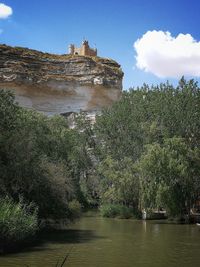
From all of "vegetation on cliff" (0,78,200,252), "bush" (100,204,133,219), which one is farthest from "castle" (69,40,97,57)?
"bush" (100,204,133,219)

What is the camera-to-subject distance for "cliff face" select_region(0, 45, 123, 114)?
7975cm

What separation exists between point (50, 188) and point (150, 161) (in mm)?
15463

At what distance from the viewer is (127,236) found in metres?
28.3

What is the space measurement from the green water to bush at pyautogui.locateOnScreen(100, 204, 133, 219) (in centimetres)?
1501

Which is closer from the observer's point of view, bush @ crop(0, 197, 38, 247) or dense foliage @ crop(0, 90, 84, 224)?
bush @ crop(0, 197, 38, 247)

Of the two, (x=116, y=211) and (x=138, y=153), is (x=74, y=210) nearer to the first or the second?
(x=116, y=211)

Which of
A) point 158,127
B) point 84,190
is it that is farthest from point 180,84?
point 84,190

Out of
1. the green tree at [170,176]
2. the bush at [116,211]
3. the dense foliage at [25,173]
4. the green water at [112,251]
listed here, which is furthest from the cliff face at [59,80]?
the green water at [112,251]

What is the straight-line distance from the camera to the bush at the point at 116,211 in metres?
44.8

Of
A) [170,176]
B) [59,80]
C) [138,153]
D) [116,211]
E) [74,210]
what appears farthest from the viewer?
[59,80]

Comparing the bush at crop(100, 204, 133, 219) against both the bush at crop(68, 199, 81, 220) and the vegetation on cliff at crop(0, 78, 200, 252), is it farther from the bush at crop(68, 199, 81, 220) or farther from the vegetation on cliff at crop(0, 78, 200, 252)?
the bush at crop(68, 199, 81, 220)

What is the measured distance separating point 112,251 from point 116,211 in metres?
24.5

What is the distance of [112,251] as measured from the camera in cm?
2130

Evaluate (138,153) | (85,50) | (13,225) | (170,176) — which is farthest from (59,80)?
(13,225)
